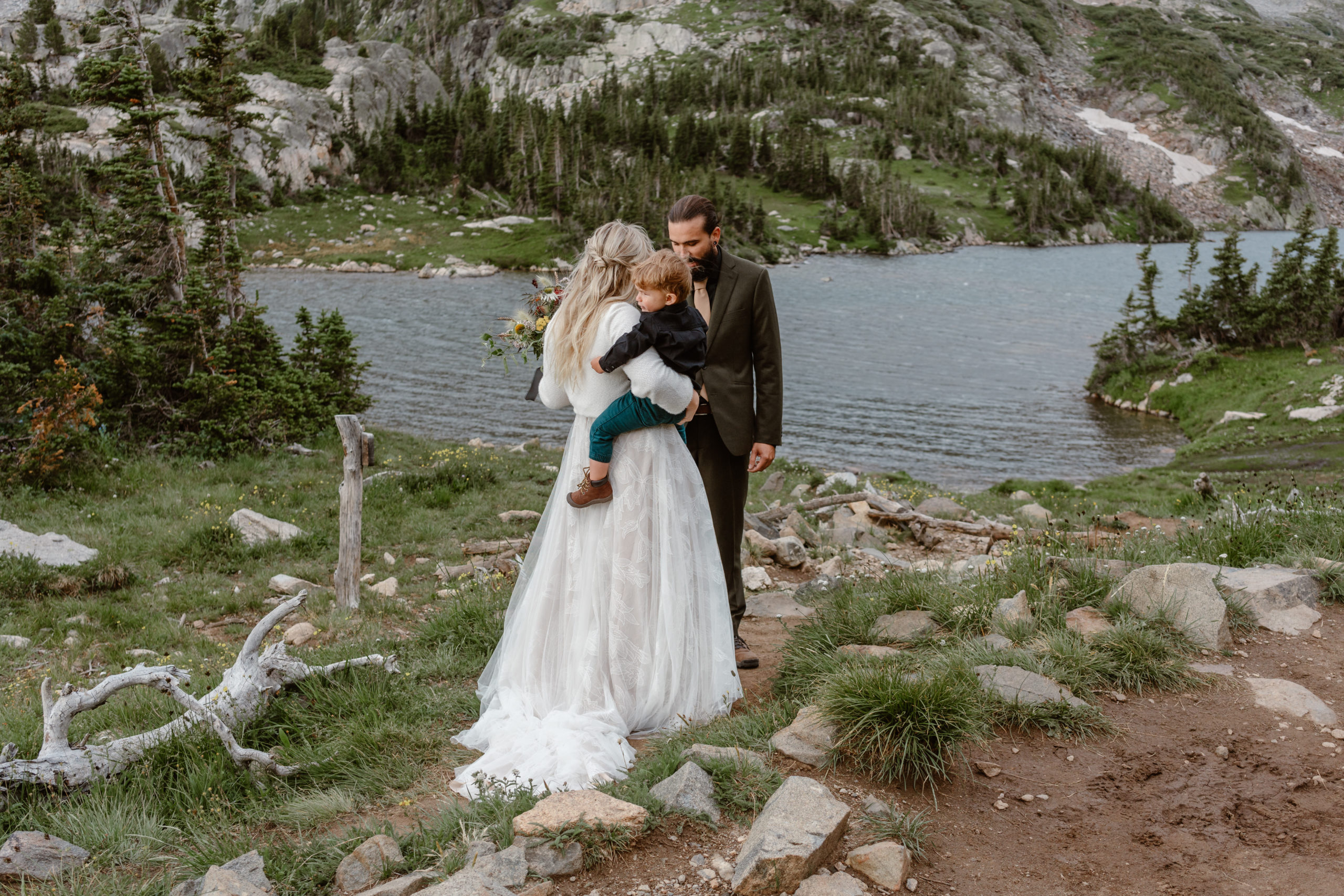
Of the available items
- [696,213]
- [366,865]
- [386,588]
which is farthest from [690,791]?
[386,588]

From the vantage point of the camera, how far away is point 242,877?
11.6 ft

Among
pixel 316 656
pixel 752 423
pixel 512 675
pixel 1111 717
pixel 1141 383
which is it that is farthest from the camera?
pixel 1141 383

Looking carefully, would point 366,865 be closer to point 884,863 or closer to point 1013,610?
point 884,863

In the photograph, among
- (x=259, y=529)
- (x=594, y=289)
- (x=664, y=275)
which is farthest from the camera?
(x=259, y=529)

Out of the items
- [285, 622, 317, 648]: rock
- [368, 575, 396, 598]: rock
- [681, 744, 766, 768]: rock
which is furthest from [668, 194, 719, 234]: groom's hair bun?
[368, 575, 396, 598]: rock

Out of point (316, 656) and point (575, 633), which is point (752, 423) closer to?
point (575, 633)

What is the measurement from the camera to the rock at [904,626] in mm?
6023

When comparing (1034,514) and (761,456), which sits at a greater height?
(761,456)

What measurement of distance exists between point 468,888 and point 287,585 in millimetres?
8224

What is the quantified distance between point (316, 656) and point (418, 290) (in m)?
60.1

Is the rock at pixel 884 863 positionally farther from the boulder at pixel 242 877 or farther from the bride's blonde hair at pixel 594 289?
the bride's blonde hair at pixel 594 289

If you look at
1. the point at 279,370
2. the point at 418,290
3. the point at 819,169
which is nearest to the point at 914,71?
the point at 819,169

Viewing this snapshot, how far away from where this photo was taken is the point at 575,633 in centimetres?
512

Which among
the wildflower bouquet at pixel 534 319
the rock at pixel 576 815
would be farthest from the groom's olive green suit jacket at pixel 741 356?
the rock at pixel 576 815
